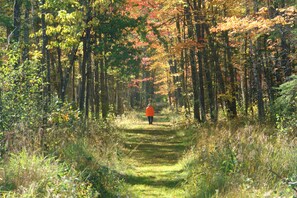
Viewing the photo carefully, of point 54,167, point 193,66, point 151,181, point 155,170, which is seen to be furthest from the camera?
point 193,66

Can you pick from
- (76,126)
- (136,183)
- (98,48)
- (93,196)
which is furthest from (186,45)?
(93,196)

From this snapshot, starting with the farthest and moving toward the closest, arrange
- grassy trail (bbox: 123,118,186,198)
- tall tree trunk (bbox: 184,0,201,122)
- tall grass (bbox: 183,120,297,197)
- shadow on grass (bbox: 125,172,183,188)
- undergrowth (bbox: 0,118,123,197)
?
1. tall tree trunk (bbox: 184,0,201,122)
2. shadow on grass (bbox: 125,172,183,188)
3. grassy trail (bbox: 123,118,186,198)
4. tall grass (bbox: 183,120,297,197)
5. undergrowth (bbox: 0,118,123,197)

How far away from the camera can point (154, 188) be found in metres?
8.59

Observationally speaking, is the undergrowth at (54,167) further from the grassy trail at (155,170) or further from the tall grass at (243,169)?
the tall grass at (243,169)

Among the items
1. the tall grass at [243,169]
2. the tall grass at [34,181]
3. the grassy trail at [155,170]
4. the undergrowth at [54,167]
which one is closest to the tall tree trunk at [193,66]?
the grassy trail at [155,170]

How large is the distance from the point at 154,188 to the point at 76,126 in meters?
4.19

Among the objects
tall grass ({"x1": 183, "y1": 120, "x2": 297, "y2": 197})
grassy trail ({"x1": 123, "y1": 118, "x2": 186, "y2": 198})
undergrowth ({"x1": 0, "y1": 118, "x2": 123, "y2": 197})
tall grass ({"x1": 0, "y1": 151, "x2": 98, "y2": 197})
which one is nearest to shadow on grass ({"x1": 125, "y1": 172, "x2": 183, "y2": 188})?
grassy trail ({"x1": 123, "y1": 118, "x2": 186, "y2": 198})

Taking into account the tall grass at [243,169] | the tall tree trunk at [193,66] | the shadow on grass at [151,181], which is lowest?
the shadow on grass at [151,181]

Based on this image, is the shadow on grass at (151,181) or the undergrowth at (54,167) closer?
the undergrowth at (54,167)

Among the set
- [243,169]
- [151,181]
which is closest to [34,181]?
[243,169]

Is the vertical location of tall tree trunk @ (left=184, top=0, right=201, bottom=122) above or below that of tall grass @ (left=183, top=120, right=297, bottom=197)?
above

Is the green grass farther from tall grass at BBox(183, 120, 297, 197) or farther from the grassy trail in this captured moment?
tall grass at BBox(183, 120, 297, 197)

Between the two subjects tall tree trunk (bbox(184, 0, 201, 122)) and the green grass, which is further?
tall tree trunk (bbox(184, 0, 201, 122))

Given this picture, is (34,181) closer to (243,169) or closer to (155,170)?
(243,169)
